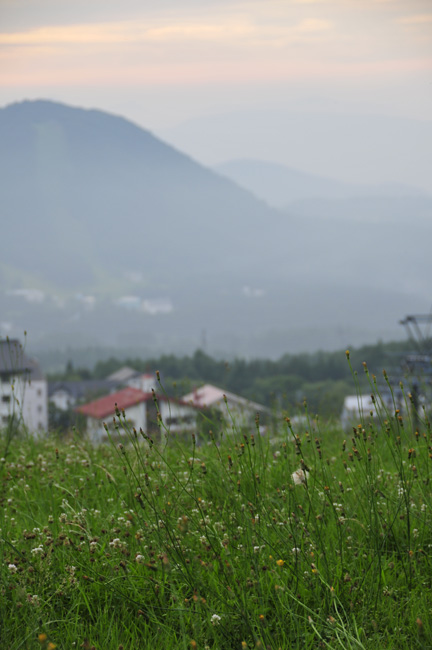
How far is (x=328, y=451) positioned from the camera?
4.50 meters

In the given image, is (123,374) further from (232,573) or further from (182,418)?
(232,573)

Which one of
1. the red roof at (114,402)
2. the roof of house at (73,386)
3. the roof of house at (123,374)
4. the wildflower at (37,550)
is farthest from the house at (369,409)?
the roof of house at (123,374)

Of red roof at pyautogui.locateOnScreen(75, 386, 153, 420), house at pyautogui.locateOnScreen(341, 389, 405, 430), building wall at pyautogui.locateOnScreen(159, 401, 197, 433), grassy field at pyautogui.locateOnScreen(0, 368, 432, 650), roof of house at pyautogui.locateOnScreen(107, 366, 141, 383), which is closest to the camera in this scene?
grassy field at pyautogui.locateOnScreen(0, 368, 432, 650)

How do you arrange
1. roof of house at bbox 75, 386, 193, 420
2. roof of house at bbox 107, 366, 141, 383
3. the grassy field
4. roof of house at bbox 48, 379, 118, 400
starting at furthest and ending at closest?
roof of house at bbox 107, 366, 141, 383 < roof of house at bbox 48, 379, 118, 400 < roof of house at bbox 75, 386, 193, 420 < the grassy field

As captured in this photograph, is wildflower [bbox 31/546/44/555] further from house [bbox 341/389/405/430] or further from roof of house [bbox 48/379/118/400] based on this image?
roof of house [bbox 48/379/118/400]

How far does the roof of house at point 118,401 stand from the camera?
13.6 feet

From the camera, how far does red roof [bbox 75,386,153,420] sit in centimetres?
521

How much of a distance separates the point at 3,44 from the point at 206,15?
1830 mm

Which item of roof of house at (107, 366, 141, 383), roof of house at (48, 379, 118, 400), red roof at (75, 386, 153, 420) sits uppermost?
red roof at (75, 386, 153, 420)

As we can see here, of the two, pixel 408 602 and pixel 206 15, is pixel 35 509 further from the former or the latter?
pixel 206 15

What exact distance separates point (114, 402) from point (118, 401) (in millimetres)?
15534

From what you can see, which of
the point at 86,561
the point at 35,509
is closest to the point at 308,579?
the point at 86,561

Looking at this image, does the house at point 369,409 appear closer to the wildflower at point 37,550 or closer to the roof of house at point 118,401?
the roof of house at point 118,401

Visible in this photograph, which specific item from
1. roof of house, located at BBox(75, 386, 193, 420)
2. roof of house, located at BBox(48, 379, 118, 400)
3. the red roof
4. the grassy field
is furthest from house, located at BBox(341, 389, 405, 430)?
roof of house, located at BBox(48, 379, 118, 400)
